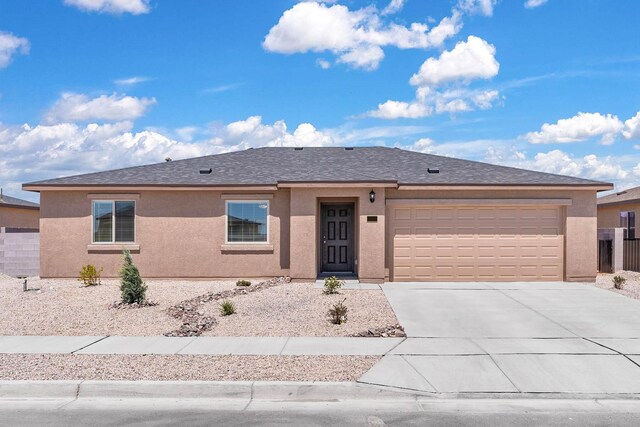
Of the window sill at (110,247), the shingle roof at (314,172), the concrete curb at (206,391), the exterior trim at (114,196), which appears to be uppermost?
the shingle roof at (314,172)

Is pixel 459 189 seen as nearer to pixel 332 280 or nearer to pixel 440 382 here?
pixel 332 280

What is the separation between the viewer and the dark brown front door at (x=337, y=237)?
18750mm

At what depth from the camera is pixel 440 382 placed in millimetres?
7598

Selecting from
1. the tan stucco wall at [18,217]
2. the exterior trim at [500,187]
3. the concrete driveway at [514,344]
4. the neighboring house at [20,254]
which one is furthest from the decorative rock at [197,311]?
the tan stucco wall at [18,217]

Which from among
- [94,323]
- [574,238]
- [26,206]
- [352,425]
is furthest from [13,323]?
[26,206]

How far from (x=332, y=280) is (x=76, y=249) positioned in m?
8.37

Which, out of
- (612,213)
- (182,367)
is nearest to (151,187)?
(182,367)

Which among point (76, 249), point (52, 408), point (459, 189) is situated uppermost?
point (459, 189)

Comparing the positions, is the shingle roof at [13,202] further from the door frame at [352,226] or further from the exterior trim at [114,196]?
the door frame at [352,226]

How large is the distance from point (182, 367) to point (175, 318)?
12.0 ft

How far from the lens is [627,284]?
17.2 m

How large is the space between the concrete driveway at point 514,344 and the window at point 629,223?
1129cm

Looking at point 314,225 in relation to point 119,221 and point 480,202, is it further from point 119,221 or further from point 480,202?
point 119,221

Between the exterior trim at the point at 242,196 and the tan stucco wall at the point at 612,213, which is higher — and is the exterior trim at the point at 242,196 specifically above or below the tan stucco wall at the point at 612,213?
above
